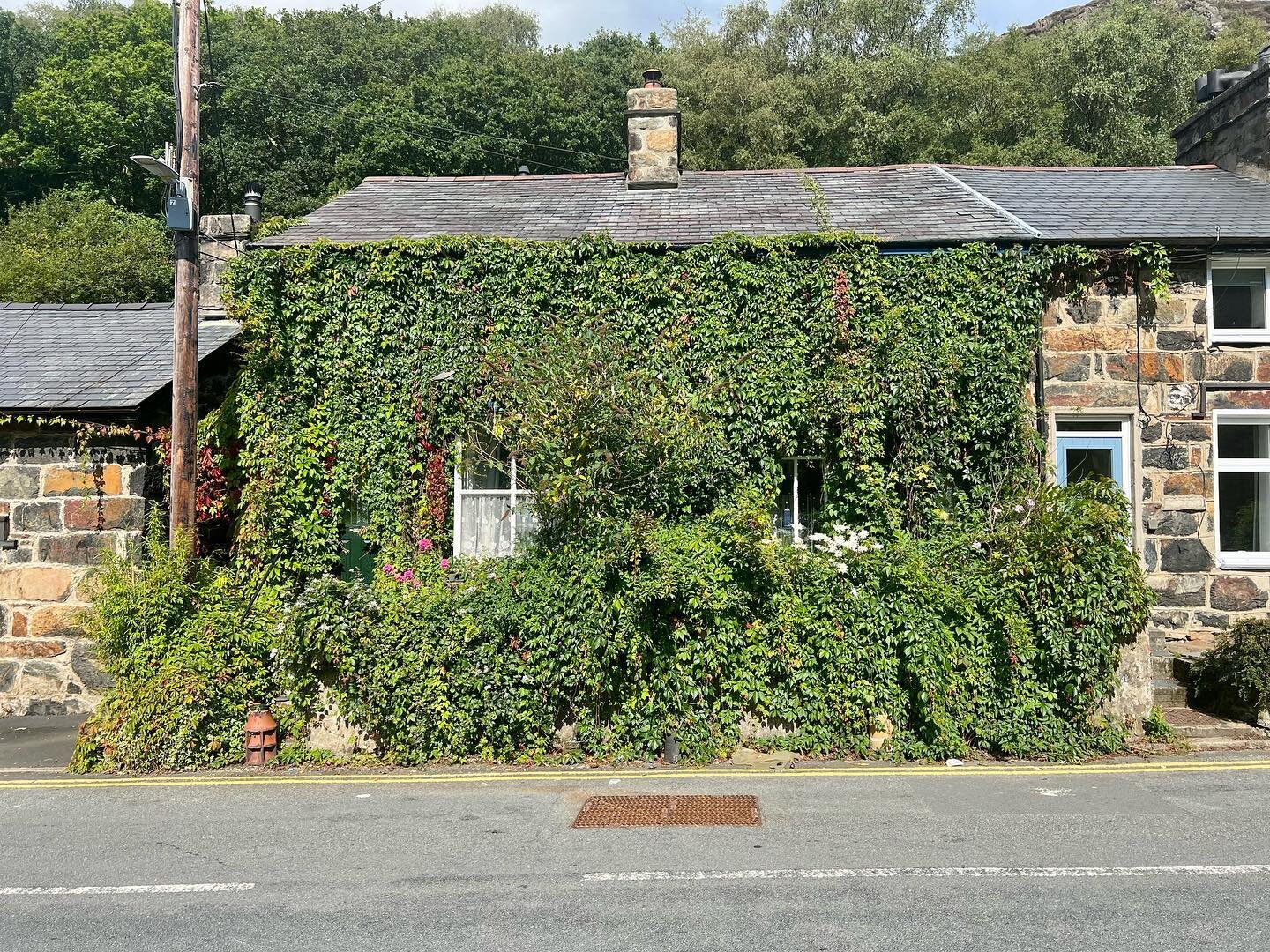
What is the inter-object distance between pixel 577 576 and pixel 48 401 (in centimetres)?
675

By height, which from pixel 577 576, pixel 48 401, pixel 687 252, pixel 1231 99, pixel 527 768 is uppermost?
pixel 1231 99

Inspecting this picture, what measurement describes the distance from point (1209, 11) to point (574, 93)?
118ft

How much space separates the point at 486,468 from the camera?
11.2 metres

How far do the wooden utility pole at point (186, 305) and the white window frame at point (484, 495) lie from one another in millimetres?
2843

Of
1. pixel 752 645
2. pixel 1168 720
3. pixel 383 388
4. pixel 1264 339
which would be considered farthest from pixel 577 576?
pixel 1264 339

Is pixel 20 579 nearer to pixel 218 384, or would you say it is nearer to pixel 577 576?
pixel 218 384

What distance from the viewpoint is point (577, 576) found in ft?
27.2

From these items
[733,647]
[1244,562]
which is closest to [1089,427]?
[1244,562]

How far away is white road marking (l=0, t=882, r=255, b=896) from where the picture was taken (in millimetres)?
5457

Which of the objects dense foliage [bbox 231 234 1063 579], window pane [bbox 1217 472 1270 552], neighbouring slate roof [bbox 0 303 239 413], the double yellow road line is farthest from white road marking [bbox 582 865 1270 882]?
neighbouring slate roof [bbox 0 303 239 413]

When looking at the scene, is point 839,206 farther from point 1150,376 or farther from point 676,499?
point 676,499

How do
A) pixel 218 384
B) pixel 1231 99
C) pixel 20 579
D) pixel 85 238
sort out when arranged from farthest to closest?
pixel 85 238 < pixel 1231 99 < pixel 218 384 < pixel 20 579

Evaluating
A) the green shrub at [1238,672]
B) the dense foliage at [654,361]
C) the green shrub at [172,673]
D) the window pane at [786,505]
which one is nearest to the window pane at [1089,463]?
the dense foliage at [654,361]

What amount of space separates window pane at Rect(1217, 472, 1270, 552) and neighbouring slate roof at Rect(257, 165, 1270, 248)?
3.00 meters
